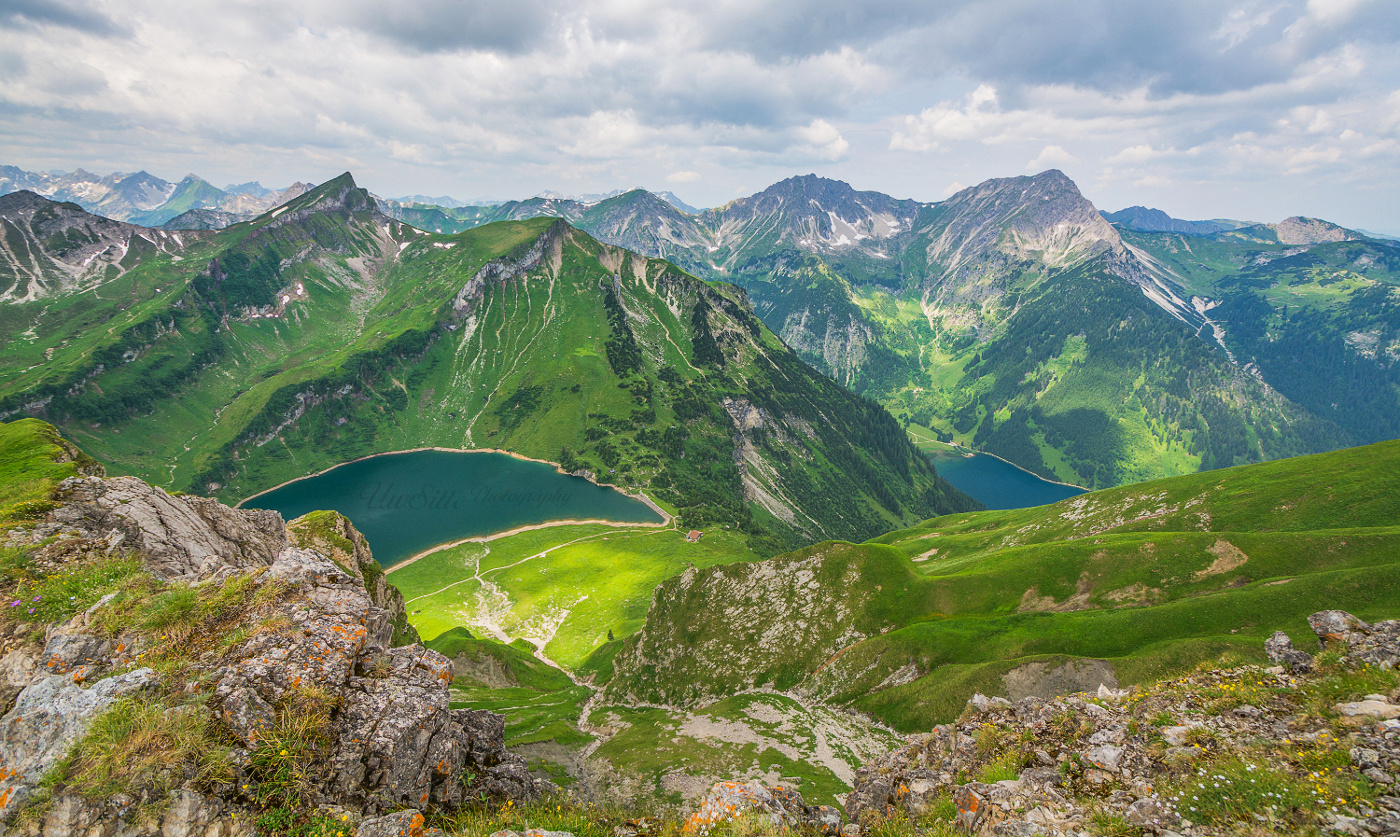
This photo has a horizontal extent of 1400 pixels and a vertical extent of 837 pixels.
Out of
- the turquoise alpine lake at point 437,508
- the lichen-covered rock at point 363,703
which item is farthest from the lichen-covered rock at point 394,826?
the turquoise alpine lake at point 437,508

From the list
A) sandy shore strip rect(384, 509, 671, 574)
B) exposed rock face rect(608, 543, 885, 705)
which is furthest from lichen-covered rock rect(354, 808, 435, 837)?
sandy shore strip rect(384, 509, 671, 574)

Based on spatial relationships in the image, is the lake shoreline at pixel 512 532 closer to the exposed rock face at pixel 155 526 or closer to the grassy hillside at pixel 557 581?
the grassy hillside at pixel 557 581

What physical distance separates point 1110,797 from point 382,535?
614ft

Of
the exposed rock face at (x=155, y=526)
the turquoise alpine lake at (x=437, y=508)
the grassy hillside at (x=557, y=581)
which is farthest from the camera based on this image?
the turquoise alpine lake at (x=437, y=508)

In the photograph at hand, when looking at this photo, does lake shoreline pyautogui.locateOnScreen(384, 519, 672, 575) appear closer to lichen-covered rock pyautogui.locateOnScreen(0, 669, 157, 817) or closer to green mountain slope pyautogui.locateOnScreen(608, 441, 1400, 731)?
green mountain slope pyautogui.locateOnScreen(608, 441, 1400, 731)

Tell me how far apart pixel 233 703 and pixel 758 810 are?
51.1 ft

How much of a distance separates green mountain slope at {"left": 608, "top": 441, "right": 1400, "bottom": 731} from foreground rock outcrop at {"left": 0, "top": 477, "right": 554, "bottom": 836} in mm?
42147

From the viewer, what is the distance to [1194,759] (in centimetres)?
1469

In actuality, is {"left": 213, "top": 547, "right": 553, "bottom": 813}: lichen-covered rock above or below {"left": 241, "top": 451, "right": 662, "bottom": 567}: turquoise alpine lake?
above

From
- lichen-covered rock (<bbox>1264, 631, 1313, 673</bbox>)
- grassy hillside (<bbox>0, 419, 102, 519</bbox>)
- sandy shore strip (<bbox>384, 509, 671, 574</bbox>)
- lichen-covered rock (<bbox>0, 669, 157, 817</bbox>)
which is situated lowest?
sandy shore strip (<bbox>384, 509, 671, 574</bbox>)

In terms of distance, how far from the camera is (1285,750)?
13961 mm

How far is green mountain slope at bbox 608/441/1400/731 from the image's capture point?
4250cm

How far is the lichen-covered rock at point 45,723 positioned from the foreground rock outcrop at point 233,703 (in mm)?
28

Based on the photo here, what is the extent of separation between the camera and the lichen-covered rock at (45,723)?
33.0 feet
